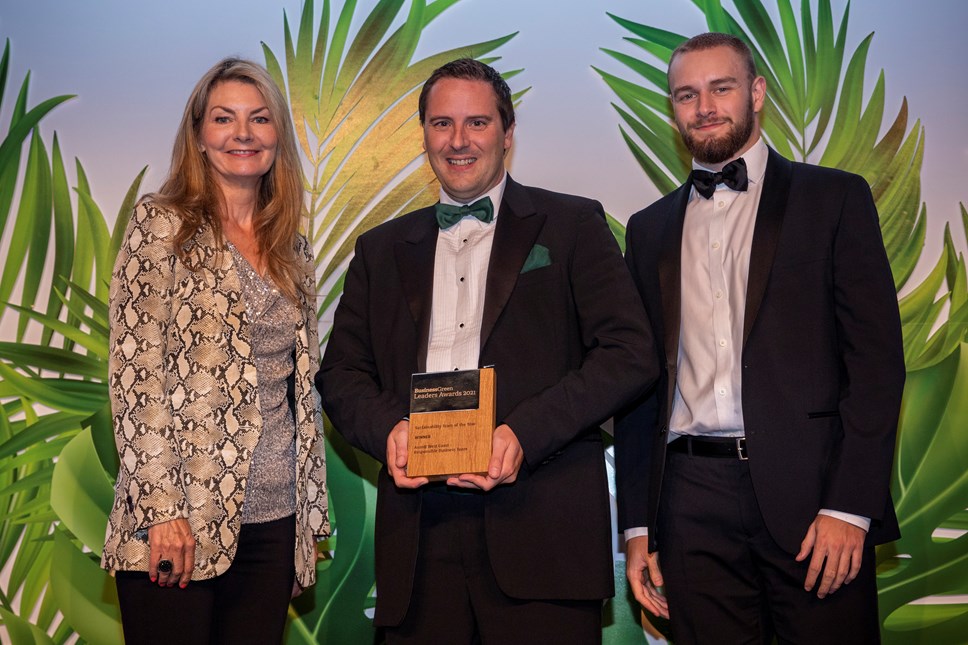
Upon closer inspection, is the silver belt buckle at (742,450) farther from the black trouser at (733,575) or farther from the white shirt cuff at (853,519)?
the white shirt cuff at (853,519)

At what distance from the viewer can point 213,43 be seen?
12.8 ft

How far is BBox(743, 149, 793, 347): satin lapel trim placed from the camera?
2441 mm

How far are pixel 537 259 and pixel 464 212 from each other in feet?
0.87

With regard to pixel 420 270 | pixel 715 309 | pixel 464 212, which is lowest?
pixel 715 309

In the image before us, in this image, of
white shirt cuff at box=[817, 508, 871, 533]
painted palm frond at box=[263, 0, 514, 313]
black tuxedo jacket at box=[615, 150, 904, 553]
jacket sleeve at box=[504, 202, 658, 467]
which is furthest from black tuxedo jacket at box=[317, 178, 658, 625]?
painted palm frond at box=[263, 0, 514, 313]

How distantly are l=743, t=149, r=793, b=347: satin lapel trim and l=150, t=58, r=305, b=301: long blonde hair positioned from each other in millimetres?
1220

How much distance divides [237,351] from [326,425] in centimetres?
130

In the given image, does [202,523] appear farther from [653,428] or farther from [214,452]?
[653,428]

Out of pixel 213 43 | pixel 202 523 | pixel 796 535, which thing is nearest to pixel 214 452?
pixel 202 523

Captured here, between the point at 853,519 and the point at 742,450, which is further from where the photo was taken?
the point at 742,450

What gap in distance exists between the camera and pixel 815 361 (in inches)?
94.7

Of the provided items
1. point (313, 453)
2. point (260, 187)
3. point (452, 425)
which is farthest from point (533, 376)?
point (260, 187)

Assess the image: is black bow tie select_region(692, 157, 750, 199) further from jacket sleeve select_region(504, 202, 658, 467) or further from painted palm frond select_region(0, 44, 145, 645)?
painted palm frond select_region(0, 44, 145, 645)

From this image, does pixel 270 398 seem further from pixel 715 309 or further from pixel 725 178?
pixel 725 178
